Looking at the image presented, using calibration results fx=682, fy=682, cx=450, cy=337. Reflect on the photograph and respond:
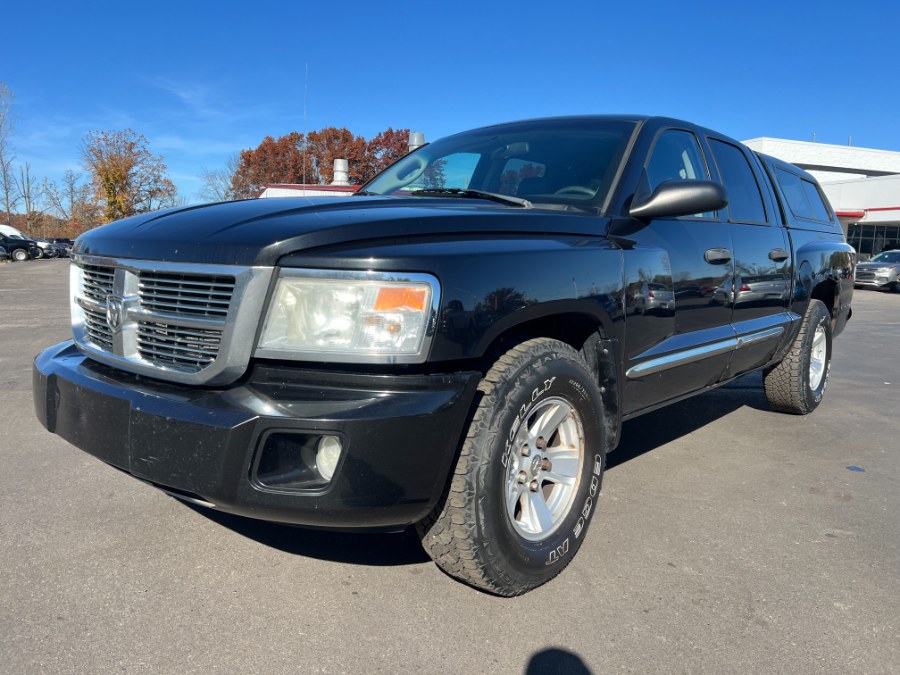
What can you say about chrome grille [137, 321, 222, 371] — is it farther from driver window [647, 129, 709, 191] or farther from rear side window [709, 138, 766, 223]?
rear side window [709, 138, 766, 223]

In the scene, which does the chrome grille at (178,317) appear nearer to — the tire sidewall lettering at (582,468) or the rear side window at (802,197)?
the tire sidewall lettering at (582,468)

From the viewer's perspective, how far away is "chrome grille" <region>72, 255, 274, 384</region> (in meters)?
1.99

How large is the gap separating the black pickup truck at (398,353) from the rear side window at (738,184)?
3.16ft

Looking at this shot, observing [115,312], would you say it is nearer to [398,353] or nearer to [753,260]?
[398,353]

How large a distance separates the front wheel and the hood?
472 mm

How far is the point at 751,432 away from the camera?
15.4 feet

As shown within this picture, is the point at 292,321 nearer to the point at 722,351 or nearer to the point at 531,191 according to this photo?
the point at 531,191

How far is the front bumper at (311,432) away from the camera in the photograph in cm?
190

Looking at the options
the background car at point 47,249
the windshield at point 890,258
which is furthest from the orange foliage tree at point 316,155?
the windshield at point 890,258

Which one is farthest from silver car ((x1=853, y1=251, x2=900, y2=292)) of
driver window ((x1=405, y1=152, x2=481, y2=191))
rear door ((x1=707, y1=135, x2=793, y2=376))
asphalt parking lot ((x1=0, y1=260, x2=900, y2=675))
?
driver window ((x1=405, y1=152, x2=481, y2=191))

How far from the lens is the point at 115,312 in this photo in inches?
91.7

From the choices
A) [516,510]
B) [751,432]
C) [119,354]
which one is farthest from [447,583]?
[751,432]

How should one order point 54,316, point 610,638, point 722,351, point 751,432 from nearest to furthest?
point 610,638
point 722,351
point 751,432
point 54,316

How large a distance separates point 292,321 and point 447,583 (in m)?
1.19
